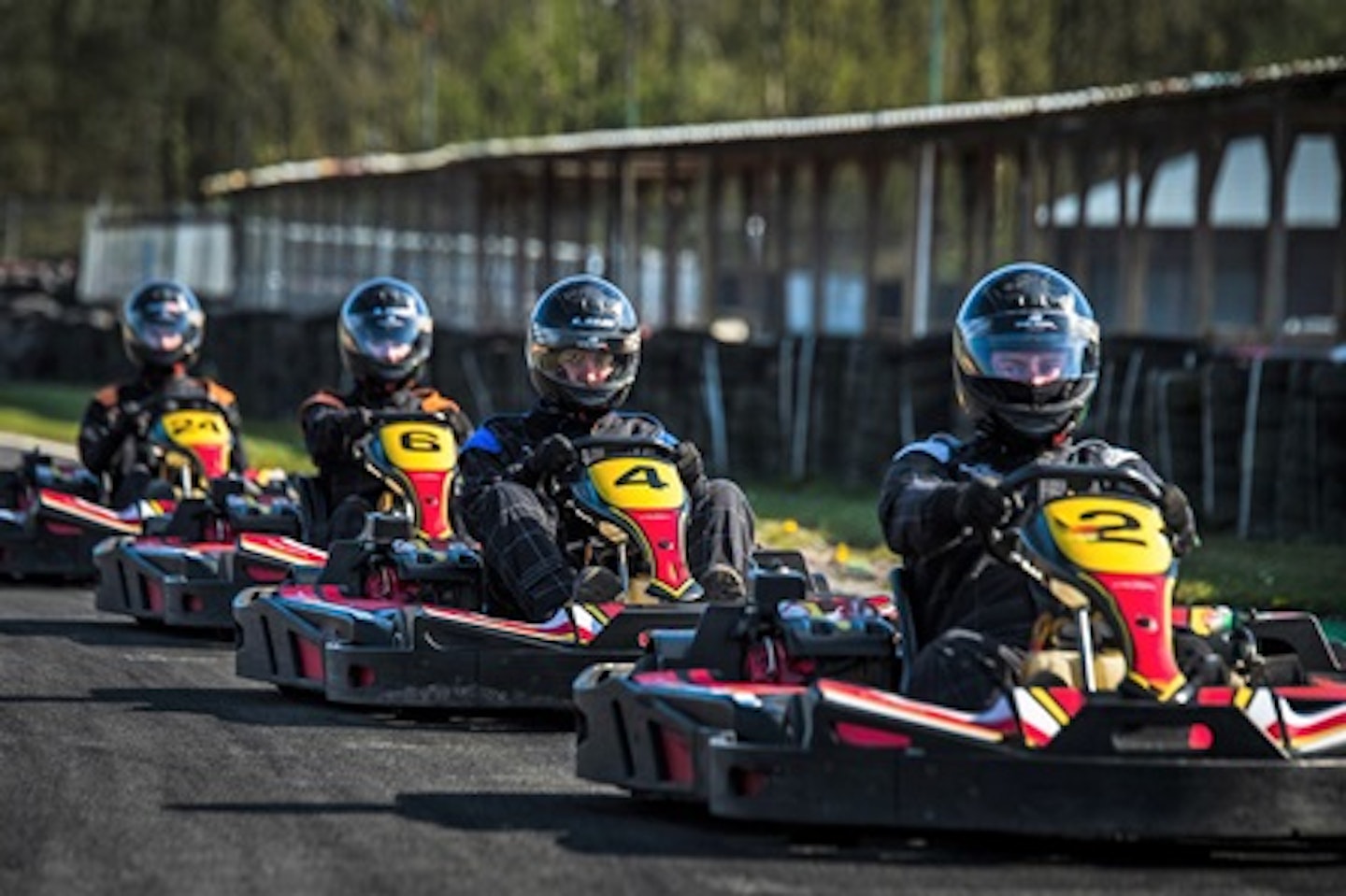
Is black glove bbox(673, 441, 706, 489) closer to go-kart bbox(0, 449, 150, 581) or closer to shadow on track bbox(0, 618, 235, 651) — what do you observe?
shadow on track bbox(0, 618, 235, 651)

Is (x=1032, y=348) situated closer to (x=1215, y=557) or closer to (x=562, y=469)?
(x=562, y=469)

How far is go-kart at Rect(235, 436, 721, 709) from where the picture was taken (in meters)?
9.96

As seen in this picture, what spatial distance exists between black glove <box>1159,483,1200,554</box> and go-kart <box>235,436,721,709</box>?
2250mm

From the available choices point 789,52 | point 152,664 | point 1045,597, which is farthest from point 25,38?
point 1045,597

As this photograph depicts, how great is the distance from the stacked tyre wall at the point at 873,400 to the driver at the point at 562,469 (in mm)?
6418

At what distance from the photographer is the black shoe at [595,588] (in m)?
10.1

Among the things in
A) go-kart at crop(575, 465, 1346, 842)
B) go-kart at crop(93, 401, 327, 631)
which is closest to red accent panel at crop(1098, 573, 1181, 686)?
go-kart at crop(575, 465, 1346, 842)

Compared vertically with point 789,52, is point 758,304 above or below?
below

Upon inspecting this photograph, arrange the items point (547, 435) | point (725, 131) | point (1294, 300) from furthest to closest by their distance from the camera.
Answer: point (1294, 300) < point (725, 131) < point (547, 435)

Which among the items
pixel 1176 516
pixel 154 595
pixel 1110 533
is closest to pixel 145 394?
pixel 154 595

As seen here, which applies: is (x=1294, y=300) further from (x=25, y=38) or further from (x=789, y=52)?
(x=25, y=38)

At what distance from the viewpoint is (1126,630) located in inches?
296

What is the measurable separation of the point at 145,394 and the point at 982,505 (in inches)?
387

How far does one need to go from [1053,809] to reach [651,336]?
17456mm
